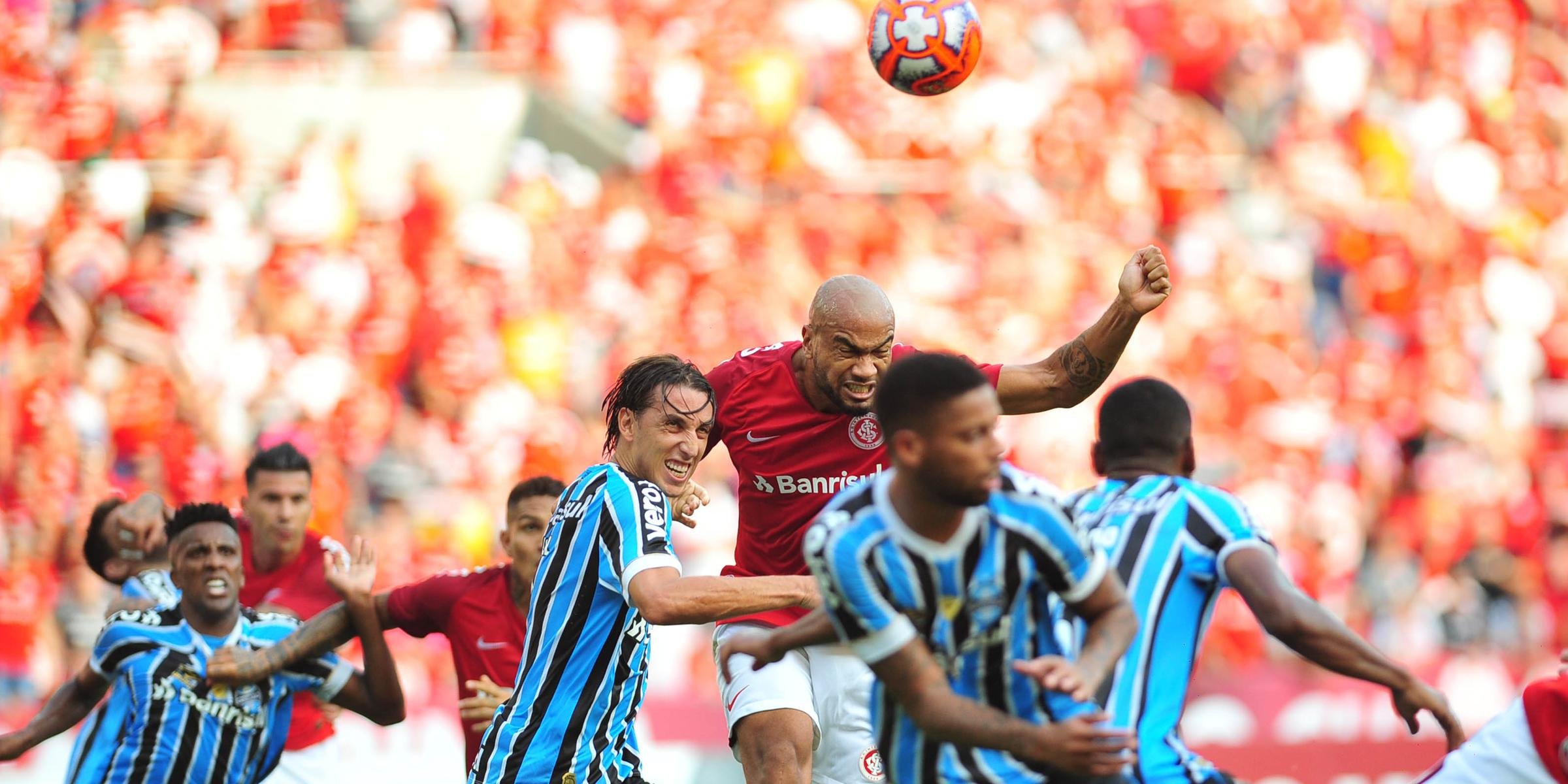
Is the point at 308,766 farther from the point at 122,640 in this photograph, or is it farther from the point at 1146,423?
the point at 1146,423

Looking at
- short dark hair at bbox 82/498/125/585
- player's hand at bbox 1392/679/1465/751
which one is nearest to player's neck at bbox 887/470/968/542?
player's hand at bbox 1392/679/1465/751

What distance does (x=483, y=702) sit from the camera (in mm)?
5828

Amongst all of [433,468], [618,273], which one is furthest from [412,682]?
[618,273]

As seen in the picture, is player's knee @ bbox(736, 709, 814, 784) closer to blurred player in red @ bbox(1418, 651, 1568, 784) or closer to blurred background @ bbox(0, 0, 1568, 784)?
blurred player in red @ bbox(1418, 651, 1568, 784)

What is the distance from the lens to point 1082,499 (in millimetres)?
4699

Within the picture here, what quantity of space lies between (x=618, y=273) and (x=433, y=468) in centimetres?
247

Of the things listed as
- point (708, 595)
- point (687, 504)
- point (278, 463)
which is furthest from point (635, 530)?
point (278, 463)

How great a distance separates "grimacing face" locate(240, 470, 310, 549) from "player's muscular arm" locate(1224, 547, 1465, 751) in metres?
4.52

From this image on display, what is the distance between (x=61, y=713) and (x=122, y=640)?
24.1 inches

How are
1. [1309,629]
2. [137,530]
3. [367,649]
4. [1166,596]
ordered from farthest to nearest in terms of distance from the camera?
[137,530] → [367,649] → [1166,596] → [1309,629]

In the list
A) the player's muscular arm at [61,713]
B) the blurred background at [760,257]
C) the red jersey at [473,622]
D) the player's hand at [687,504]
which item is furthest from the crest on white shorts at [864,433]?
the blurred background at [760,257]

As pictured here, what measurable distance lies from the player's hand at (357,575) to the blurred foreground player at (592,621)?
3.65ft

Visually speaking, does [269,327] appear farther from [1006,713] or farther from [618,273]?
[1006,713]

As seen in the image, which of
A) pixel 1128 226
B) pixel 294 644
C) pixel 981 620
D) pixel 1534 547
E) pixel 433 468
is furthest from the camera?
pixel 1128 226
